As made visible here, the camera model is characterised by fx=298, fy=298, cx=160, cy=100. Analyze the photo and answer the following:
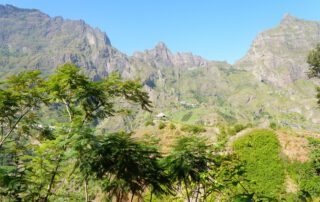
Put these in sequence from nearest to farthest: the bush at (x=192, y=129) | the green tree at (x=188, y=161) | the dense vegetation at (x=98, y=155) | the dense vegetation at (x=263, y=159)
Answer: the dense vegetation at (x=98, y=155) < the green tree at (x=188, y=161) < the dense vegetation at (x=263, y=159) < the bush at (x=192, y=129)

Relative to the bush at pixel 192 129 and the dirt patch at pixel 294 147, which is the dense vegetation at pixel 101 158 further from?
the bush at pixel 192 129

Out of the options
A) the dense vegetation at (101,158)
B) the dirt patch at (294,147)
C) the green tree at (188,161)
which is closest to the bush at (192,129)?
the dirt patch at (294,147)

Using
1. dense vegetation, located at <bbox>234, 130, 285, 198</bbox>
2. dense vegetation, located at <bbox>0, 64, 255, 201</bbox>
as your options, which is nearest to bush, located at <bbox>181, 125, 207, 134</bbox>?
dense vegetation, located at <bbox>234, 130, 285, 198</bbox>

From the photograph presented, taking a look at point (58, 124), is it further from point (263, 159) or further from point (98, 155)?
point (263, 159)

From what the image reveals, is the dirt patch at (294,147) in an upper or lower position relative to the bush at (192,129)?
lower

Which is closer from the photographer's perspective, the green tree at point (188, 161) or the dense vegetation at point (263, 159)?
the green tree at point (188, 161)

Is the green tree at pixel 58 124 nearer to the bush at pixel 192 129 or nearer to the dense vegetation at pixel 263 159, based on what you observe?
the dense vegetation at pixel 263 159

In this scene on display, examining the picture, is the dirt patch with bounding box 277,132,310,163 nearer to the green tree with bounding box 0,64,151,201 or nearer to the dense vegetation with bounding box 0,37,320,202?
the dense vegetation with bounding box 0,37,320,202

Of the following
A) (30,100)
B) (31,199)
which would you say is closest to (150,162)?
(31,199)

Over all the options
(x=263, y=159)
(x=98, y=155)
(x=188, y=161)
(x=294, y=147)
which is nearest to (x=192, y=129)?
(x=263, y=159)

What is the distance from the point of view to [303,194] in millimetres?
3273

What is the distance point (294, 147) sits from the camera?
2312 centimetres

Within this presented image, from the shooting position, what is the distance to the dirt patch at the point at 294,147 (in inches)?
884

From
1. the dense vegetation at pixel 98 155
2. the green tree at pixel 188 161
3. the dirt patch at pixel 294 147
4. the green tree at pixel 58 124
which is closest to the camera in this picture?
the dense vegetation at pixel 98 155
